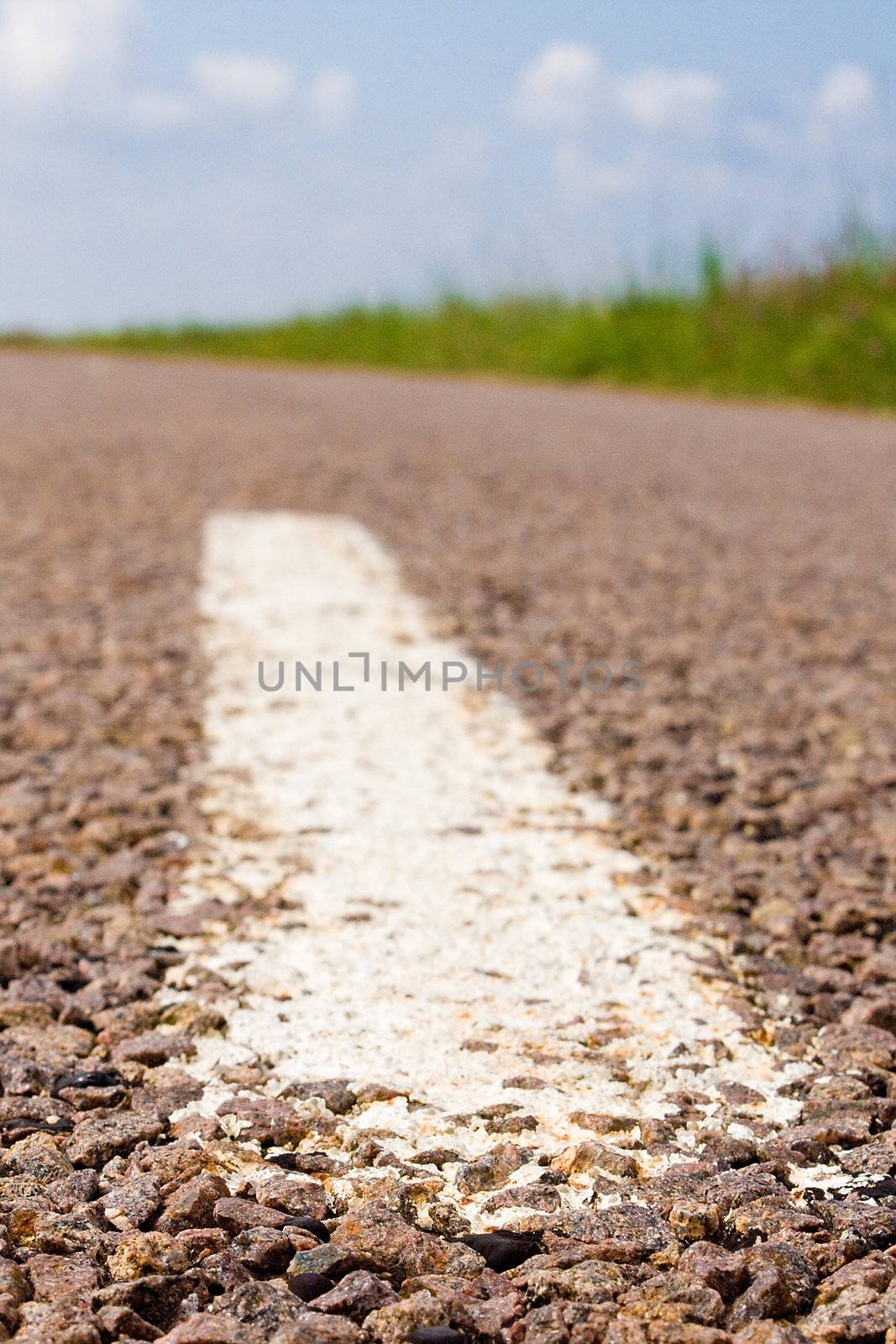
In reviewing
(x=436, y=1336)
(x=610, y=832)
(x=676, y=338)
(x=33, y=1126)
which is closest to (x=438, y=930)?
(x=610, y=832)

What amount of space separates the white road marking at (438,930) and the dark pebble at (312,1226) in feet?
0.37

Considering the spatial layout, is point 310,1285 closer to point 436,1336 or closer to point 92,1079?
point 436,1336

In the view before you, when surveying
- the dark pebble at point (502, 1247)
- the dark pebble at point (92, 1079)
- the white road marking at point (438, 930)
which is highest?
the white road marking at point (438, 930)

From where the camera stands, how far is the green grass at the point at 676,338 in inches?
340

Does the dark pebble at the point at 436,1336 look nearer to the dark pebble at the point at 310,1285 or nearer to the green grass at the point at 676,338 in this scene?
the dark pebble at the point at 310,1285

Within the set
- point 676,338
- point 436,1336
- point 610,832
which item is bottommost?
point 436,1336

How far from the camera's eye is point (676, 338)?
9852mm

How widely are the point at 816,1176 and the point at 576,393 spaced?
8056mm

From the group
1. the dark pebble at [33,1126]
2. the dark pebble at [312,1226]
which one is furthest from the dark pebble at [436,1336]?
the dark pebble at [33,1126]

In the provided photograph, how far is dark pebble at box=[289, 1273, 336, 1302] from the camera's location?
999 millimetres

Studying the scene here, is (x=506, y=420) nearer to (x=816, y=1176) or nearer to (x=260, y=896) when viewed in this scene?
(x=260, y=896)

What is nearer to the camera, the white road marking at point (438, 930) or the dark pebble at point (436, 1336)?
the dark pebble at point (436, 1336)

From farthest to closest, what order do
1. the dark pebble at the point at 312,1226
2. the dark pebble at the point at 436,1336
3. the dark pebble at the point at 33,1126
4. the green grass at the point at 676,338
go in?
the green grass at the point at 676,338 → the dark pebble at the point at 33,1126 → the dark pebble at the point at 312,1226 → the dark pebble at the point at 436,1336

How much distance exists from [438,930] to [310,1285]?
55cm
